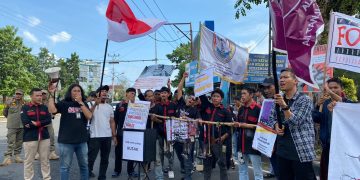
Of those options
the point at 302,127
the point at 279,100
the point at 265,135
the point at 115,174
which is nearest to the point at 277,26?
the point at 279,100

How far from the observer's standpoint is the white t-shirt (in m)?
6.61

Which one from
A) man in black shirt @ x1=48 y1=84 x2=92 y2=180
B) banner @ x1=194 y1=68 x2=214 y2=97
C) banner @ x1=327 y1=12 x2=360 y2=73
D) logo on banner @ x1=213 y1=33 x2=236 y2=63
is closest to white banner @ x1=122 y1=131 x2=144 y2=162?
man in black shirt @ x1=48 y1=84 x2=92 y2=180

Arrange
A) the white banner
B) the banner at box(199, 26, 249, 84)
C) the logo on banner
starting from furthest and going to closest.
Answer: the logo on banner
the banner at box(199, 26, 249, 84)
the white banner

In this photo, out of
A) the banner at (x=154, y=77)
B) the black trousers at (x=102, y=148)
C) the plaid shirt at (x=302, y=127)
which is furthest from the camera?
the banner at (x=154, y=77)

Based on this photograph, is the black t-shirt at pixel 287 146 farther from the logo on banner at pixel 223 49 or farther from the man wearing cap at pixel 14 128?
the man wearing cap at pixel 14 128

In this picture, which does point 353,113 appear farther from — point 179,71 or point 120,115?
point 179,71

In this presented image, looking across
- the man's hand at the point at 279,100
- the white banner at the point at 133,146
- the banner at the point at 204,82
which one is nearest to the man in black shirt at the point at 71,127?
the white banner at the point at 133,146

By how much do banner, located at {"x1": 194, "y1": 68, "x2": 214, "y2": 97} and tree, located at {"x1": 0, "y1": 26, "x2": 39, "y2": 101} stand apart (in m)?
40.1

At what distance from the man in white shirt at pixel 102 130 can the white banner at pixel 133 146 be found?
784 mm

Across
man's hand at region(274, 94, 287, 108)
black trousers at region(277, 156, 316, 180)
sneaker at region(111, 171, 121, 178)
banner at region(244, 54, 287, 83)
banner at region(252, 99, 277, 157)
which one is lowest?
sneaker at region(111, 171, 121, 178)

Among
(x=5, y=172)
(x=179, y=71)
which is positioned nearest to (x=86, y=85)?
(x=179, y=71)

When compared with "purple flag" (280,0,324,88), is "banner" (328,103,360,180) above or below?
below

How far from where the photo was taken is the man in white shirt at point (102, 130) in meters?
6.62

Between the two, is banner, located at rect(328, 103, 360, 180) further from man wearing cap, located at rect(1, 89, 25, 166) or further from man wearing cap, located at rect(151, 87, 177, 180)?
man wearing cap, located at rect(1, 89, 25, 166)
